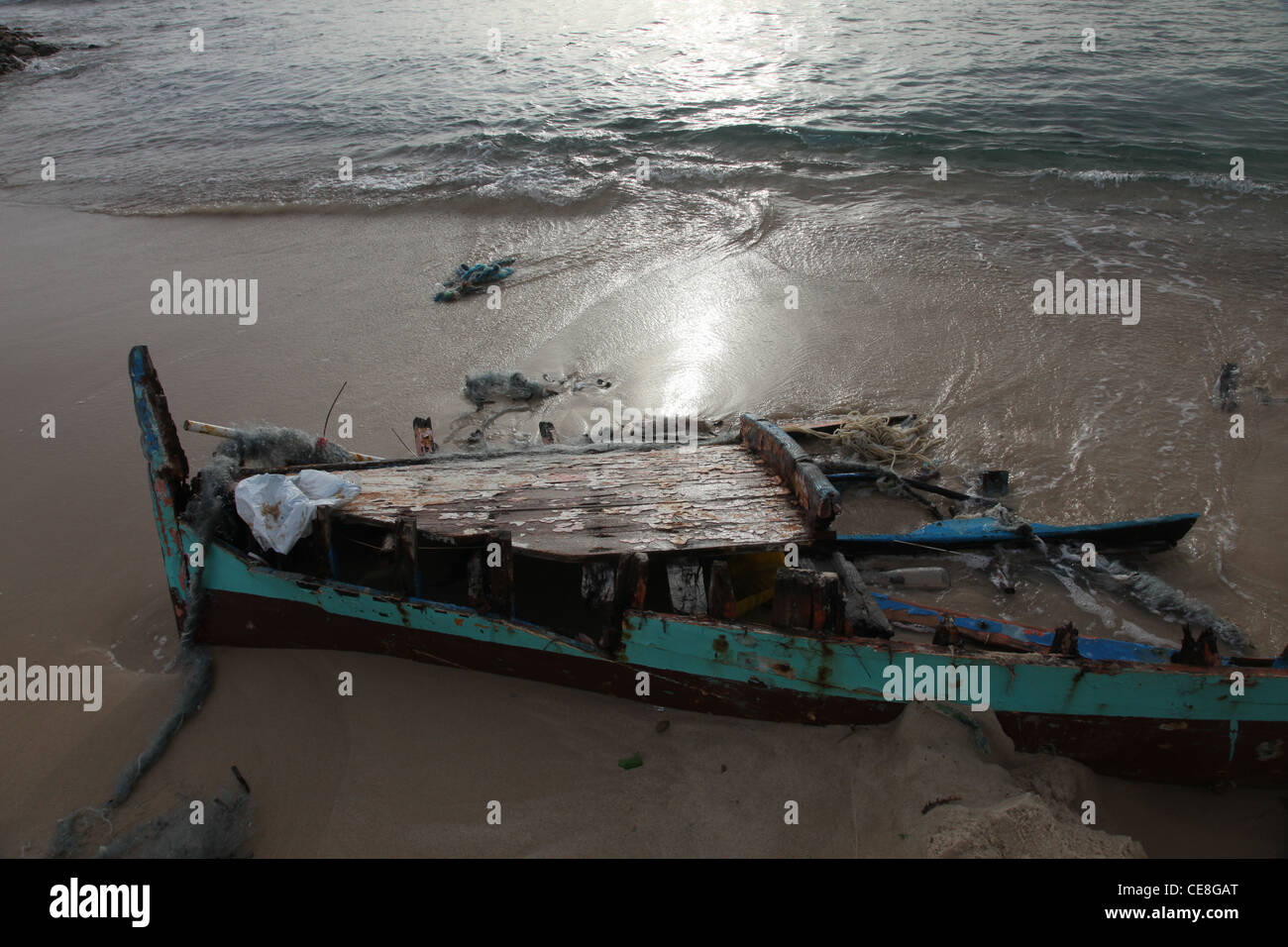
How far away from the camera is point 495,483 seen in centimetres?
500

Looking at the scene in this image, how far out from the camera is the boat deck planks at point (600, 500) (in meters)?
4.22

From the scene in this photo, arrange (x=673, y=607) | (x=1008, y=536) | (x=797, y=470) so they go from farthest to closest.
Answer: (x=1008, y=536) < (x=797, y=470) < (x=673, y=607)

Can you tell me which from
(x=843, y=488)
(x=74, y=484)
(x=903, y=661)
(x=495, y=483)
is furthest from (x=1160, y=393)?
(x=74, y=484)

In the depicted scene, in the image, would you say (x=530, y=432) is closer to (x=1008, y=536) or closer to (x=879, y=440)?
(x=879, y=440)

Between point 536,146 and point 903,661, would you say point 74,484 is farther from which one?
point 536,146

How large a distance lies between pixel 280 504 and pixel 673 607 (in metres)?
2.33

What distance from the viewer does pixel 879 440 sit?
705 centimetres

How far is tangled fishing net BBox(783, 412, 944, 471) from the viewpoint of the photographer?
6.94 meters

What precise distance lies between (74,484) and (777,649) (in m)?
6.43

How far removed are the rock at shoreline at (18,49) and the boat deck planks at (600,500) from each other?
3089cm

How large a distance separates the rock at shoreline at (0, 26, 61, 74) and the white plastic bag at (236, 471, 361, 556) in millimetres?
30639

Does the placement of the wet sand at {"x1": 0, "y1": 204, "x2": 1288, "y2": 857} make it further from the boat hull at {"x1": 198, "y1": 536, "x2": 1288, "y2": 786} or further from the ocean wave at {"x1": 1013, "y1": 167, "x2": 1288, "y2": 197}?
the ocean wave at {"x1": 1013, "y1": 167, "x2": 1288, "y2": 197}

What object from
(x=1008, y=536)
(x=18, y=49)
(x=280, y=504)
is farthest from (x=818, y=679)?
(x=18, y=49)

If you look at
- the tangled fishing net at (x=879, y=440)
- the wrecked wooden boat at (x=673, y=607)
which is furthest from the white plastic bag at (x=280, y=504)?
the tangled fishing net at (x=879, y=440)
